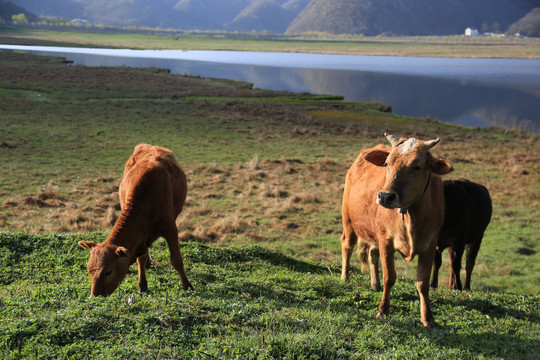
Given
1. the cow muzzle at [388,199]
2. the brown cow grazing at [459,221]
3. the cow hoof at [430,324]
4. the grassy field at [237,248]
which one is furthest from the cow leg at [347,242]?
the cow muzzle at [388,199]

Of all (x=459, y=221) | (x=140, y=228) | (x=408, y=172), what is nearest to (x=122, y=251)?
(x=140, y=228)

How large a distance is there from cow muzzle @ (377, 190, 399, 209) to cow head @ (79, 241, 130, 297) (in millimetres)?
3686

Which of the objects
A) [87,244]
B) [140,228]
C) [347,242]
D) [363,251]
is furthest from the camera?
[347,242]

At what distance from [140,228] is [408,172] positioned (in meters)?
4.22

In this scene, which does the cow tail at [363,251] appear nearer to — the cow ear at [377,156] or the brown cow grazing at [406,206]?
the brown cow grazing at [406,206]

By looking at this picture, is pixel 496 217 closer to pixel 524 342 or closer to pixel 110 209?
pixel 524 342

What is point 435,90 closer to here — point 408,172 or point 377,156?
point 377,156

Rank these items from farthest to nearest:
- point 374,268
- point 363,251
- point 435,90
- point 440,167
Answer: point 435,90
point 363,251
point 374,268
point 440,167

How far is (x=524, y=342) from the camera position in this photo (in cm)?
646

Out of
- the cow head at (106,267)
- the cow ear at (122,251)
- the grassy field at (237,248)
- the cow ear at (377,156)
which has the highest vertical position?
the cow ear at (377,156)

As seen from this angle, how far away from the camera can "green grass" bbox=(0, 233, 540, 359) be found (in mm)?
5281

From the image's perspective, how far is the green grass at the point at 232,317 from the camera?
5281 millimetres

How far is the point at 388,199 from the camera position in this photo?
6.04 m

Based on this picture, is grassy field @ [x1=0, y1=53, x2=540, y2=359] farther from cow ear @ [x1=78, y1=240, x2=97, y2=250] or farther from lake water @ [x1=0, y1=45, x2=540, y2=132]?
lake water @ [x1=0, y1=45, x2=540, y2=132]
